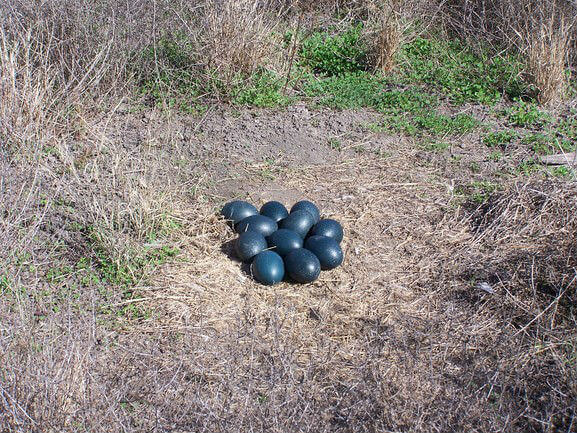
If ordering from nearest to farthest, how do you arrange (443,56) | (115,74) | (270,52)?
(115,74) → (270,52) → (443,56)

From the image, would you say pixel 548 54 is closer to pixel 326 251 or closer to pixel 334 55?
pixel 334 55

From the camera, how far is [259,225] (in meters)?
5.70

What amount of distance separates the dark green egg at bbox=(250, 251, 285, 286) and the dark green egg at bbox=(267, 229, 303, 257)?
125 mm

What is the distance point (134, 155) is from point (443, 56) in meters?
4.08

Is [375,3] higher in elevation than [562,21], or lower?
lower

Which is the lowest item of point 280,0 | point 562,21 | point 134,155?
point 134,155

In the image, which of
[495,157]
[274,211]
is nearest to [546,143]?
[495,157]

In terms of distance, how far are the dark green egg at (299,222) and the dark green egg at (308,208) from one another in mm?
90

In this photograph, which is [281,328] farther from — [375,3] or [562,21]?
[375,3]

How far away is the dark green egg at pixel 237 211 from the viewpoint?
19.3ft

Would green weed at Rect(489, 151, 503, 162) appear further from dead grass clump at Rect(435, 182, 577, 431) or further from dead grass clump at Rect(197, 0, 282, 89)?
dead grass clump at Rect(197, 0, 282, 89)

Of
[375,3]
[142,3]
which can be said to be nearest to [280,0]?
[375,3]

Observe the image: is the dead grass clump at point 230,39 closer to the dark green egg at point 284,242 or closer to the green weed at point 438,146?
the green weed at point 438,146

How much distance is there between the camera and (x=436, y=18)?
938 cm
